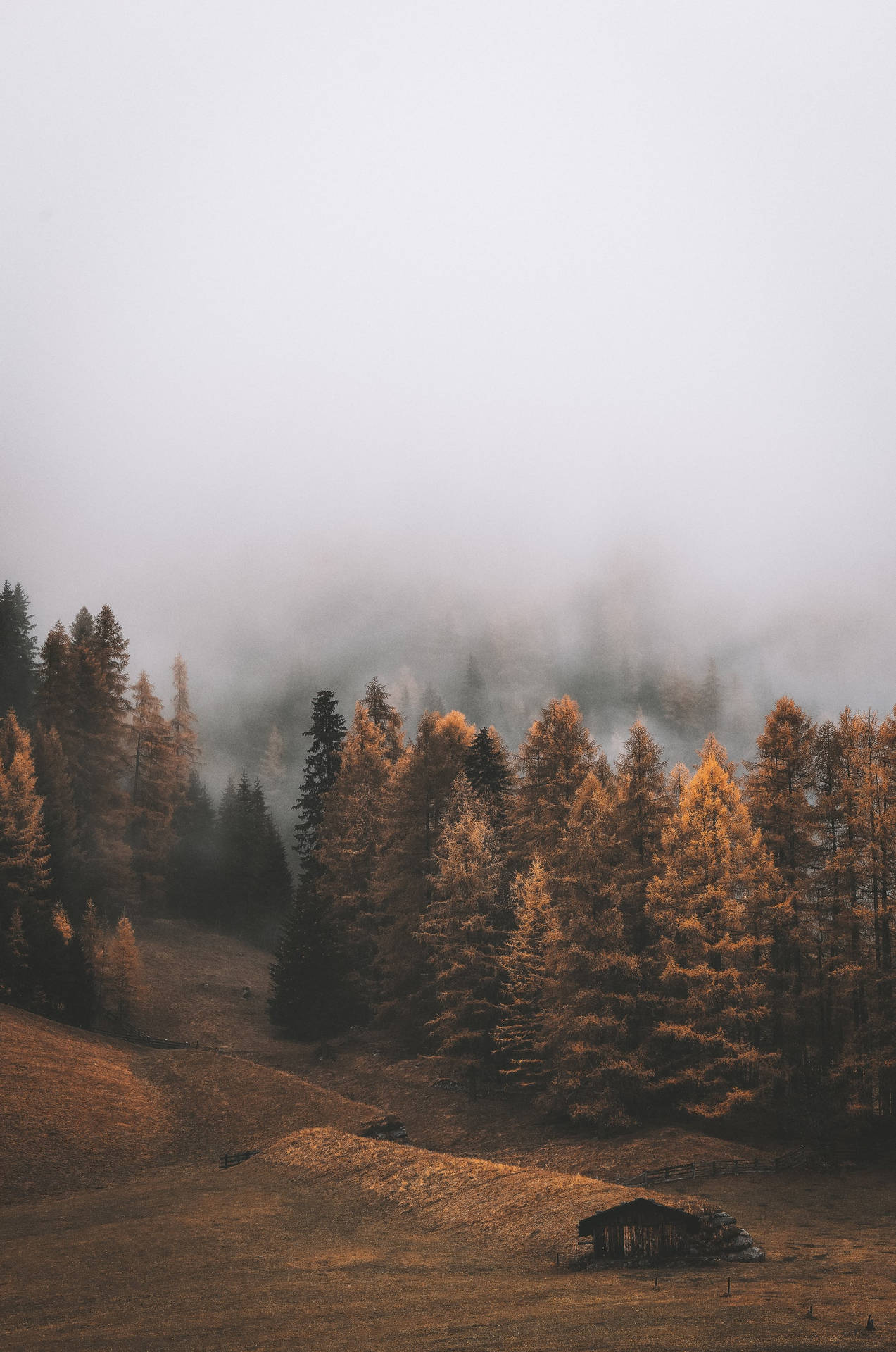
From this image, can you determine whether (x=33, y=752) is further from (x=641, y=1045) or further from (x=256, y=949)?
(x=641, y=1045)

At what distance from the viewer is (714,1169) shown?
30.4 metres

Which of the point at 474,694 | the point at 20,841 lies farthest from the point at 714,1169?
the point at 474,694

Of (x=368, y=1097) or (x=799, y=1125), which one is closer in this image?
(x=799, y=1125)

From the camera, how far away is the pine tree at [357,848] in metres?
55.8

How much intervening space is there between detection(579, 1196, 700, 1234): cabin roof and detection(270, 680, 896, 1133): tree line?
12244 mm

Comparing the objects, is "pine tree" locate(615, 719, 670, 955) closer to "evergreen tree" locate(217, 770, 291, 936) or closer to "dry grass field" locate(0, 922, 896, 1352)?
"dry grass field" locate(0, 922, 896, 1352)

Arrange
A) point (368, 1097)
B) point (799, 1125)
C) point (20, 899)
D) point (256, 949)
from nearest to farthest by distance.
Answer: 1. point (799, 1125)
2. point (368, 1097)
3. point (20, 899)
4. point (256, 949)

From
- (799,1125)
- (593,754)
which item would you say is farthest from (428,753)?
(799,1125)

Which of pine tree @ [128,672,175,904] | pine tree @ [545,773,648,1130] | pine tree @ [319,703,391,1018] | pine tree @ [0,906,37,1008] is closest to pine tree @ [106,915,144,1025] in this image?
pine tree @ [0,906,37,1008]

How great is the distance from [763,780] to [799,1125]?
1336cm

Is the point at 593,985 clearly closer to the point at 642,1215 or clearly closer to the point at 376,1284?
the point at 642,1215

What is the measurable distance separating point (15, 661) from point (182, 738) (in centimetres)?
1647

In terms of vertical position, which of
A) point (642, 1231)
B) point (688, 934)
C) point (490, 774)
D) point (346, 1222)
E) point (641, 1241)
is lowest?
point (346, 1222)

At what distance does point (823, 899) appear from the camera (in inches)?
1367
